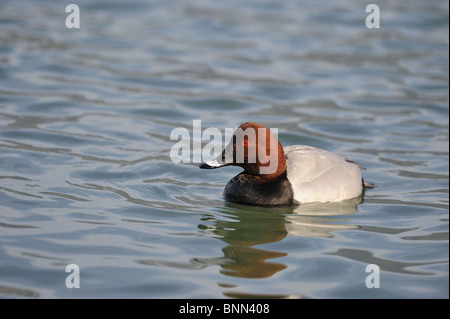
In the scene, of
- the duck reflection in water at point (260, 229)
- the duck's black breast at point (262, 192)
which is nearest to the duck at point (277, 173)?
the duck's black breast at point (262, 192)

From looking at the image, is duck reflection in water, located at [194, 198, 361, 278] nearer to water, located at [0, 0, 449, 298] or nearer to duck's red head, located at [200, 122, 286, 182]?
water, located at [0, 0, 449, 298]

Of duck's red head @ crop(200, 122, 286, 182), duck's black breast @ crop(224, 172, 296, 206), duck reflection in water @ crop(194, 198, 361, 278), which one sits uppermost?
duck's red head @ crop(200, 122, 286, 182)

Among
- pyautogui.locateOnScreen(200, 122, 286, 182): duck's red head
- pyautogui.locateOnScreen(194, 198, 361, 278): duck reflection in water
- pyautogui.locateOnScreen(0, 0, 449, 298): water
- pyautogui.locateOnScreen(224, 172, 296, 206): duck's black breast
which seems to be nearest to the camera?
pyautogui.locateOnScreen(0, 0, 449, 298): water

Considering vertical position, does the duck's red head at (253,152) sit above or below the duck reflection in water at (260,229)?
above

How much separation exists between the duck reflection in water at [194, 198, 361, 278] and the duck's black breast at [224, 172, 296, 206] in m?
0.07

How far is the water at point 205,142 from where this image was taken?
5.95m

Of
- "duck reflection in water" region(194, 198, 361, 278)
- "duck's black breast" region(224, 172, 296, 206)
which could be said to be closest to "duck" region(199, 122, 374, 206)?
"duck's black breast" region(224, 172, 296, 206)

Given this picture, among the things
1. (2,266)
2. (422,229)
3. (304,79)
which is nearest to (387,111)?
(304,79)

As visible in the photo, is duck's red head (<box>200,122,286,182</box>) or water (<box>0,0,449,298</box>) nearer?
water (<box>0,0,449,298</box>)

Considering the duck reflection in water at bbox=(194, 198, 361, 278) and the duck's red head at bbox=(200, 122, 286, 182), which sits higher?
the duck's red head at bbox=(200, 122, 286, 182)

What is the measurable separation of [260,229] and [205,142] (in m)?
2.85

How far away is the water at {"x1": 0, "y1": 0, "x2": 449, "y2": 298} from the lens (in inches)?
234

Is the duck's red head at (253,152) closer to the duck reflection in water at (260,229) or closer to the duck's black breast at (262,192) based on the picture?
the duck's black breast at (262,192)

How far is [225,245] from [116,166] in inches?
94.9
